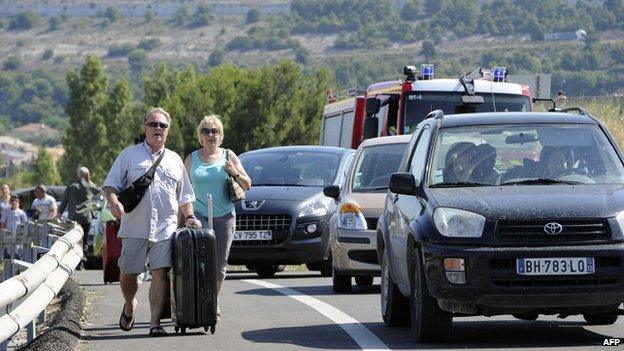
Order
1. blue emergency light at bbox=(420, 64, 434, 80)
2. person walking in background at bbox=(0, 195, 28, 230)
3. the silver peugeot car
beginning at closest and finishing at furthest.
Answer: the silver peugeot car, blue emergency light at bbox=(420, 64, 434, 80), person walking in background at bbox=(0, 195, 28, 230)

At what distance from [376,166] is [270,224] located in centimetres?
267

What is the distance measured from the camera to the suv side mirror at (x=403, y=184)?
39.5 feet

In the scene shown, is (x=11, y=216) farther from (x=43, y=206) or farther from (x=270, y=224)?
(x=270, y=224)

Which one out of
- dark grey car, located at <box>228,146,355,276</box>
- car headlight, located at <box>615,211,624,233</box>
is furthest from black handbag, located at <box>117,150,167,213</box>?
dark grey car, located at <box>228,146,355,276</box>

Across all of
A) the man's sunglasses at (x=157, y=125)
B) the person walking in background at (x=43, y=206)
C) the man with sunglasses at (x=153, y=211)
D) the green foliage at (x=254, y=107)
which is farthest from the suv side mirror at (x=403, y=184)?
the green foliage at (x=254, y=107)

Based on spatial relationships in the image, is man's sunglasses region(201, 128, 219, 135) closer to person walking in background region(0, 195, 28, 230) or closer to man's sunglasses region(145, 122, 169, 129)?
man's sunglasses region(145, 122, 169, 129)

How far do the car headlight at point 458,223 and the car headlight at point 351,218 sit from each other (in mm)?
6442

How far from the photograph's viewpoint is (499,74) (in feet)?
86.6

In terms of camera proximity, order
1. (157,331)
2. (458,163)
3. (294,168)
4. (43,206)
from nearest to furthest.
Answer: (458,163) < (157,331) < (294,168) < (43,206)

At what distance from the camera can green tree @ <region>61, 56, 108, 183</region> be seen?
420 ft

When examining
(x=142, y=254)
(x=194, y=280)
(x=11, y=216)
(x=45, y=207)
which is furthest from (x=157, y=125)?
(x=45, y=207)

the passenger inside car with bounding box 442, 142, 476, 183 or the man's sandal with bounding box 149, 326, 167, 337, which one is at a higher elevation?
the passenger inside car with bounding box 442, 142, 476, 183

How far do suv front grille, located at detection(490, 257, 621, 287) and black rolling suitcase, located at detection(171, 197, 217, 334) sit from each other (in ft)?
8.23

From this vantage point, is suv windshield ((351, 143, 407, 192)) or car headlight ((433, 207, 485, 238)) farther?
suv windshield ((351, 143, 407, 192))
